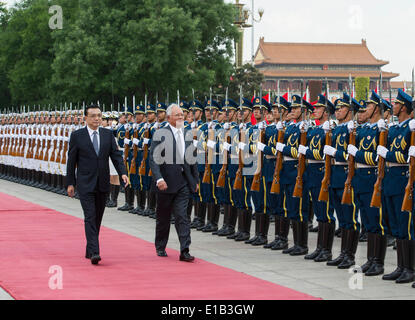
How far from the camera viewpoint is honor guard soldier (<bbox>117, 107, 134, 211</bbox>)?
15.5 m

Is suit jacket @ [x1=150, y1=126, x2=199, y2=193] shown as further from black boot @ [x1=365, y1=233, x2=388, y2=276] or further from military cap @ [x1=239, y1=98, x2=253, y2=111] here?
black boot @ [x1=365, y1=233, x2=388, y2=276]

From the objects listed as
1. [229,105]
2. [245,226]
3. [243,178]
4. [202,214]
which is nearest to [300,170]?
[243,178]

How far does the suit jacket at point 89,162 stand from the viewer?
954 cm

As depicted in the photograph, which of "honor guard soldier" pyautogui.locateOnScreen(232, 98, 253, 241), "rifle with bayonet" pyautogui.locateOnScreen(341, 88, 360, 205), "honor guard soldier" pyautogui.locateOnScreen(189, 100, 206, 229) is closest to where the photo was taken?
"rifle with bayonet" pyautogui.locateOnScreen(341, 88, 360, 205)

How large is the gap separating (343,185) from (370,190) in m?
0.52

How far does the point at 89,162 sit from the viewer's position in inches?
378

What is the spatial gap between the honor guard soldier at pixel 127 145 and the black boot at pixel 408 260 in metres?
7.74

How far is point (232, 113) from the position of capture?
12.2 metres

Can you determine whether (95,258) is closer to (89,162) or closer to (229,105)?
(89,162)

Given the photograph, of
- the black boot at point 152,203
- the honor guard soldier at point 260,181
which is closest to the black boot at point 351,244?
the honor guard soldier at point 260,181

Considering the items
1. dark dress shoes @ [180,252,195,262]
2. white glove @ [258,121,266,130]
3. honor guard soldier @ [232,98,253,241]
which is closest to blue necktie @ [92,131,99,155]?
dark dress shoes @ [180,252,195,262]

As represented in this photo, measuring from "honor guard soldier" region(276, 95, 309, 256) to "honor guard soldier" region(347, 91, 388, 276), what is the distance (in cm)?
117
